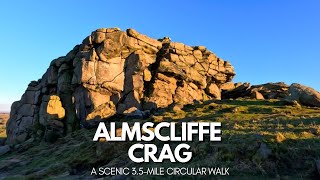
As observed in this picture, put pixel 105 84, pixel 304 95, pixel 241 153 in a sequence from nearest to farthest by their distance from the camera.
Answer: pixel 241 153, pixel 304 95, pixel 105 84

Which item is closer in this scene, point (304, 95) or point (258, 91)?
point (304, 95)

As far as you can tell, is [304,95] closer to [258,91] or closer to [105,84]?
[258,91]

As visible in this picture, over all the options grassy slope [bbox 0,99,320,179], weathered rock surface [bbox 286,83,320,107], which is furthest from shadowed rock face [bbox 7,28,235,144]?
weathered rock surface [bbox 286,83,320,107]

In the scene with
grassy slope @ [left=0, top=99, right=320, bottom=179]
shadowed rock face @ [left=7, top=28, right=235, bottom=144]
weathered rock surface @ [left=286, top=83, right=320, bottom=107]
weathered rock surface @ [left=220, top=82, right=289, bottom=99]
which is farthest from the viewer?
weathered rock surface @ [left=220, top=82, right=289, bottom=99]

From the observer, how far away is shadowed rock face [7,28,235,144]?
5647 cm

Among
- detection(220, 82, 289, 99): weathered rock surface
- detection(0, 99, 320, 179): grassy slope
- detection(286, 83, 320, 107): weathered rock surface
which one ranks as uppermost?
detection(220, 82, 289, 99): weathered rock surface

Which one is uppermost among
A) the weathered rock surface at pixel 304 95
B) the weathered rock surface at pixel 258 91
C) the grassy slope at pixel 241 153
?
the weathered rock surface at pixel 258 91

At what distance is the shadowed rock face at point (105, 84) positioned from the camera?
56469 mm

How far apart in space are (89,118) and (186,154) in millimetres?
29569

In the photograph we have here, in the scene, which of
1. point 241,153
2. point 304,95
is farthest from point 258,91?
point 241,153

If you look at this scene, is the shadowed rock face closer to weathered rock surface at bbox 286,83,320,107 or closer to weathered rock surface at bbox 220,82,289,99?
weathered rock surface at bbox 220,82,289,99

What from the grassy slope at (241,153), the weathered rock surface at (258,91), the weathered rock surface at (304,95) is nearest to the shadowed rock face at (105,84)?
the weathered rock surface at (258,91)

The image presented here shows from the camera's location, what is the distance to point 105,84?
57.0 m

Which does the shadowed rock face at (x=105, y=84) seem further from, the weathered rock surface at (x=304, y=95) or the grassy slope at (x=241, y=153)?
the weathered rock surface at (x=304, y=95)
